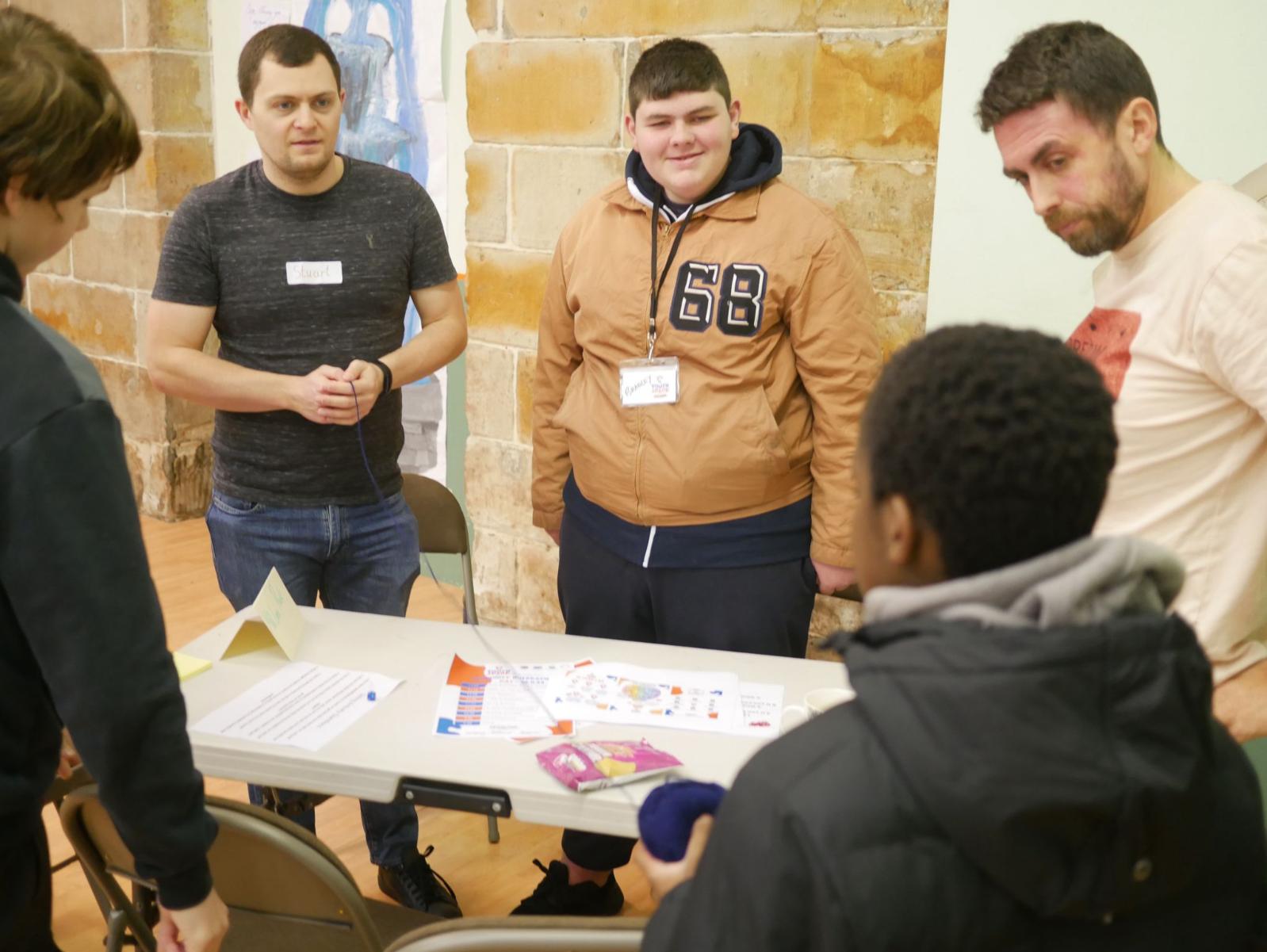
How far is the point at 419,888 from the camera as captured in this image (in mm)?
2406

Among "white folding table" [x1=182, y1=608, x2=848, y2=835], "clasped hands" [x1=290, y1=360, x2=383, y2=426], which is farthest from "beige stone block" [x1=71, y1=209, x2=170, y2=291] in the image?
"white folding table" [x1=182, y1=608, x2=848, y2=835]

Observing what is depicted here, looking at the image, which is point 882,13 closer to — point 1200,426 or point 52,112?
point 1200,426

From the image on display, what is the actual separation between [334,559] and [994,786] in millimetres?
1987

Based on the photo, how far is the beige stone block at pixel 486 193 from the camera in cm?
359

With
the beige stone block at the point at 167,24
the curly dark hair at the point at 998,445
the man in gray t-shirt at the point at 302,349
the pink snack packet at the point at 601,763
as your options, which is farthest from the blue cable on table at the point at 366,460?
the beige stone block at the point at 167,24

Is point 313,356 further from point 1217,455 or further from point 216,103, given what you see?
point 216,103

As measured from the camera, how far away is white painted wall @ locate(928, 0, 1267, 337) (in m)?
2.25

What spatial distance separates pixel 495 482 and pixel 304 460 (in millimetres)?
1379

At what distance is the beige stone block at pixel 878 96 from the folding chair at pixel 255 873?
2.11m

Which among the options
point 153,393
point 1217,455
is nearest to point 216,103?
point 153,393

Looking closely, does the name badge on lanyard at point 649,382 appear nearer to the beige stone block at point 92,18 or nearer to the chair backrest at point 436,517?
the chair backrest at point 436,517

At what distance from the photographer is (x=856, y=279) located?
7.83 ft

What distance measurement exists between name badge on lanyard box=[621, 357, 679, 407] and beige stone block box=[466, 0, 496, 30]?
1640mm

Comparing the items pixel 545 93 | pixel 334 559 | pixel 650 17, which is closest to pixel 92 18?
pixel 545 93
